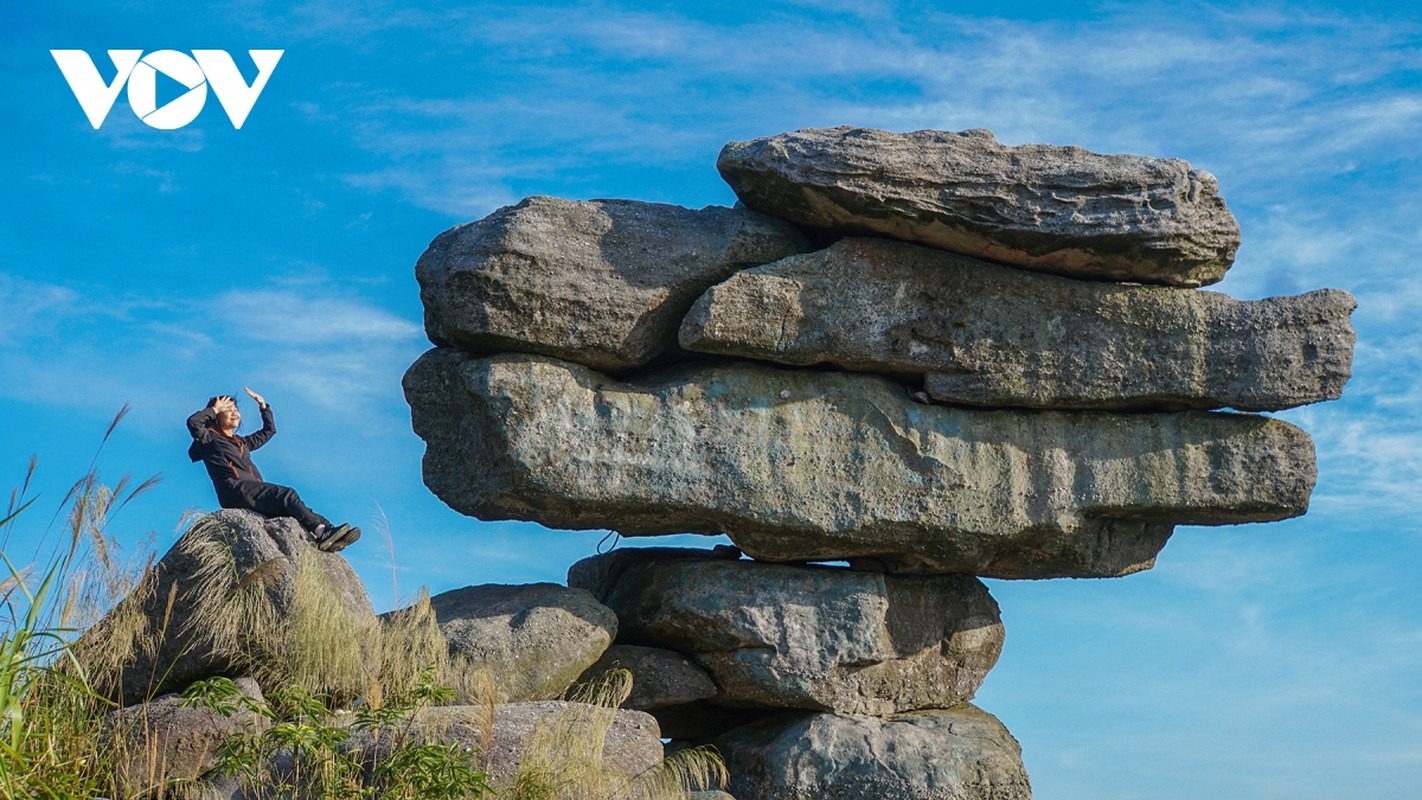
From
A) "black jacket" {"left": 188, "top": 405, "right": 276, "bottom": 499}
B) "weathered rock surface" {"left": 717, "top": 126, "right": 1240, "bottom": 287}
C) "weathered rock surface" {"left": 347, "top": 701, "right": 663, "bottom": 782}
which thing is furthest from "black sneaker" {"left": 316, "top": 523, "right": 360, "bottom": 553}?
"weathered rock surface" {"left": 717, "top": 126, "right": 1240, "bottom": 287}

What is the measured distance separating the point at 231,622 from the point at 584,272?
3.77m

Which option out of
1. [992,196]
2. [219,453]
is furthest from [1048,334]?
[219,453]

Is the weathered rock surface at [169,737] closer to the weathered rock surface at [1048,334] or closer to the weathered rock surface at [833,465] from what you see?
the weathered rock surface at [833,465]

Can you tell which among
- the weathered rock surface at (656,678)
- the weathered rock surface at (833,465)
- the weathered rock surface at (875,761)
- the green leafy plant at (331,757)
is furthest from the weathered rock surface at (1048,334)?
the green leafy plant at (331,757)

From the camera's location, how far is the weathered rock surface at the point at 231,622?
1030cm

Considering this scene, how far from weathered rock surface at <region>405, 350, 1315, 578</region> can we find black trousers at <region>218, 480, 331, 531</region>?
127cm

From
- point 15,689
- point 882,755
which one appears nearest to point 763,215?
point 882,755

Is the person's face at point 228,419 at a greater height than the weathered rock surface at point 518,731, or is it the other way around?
the person's face at point 228,419

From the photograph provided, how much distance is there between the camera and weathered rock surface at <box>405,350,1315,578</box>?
39.0ft

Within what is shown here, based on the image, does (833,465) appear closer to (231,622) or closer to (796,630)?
(796,630)

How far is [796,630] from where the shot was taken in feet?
40.5

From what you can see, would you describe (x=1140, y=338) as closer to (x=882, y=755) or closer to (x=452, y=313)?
(x=882, y=755)

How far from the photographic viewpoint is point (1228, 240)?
505 inches

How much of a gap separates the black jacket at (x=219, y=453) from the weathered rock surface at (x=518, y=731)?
2828 millimetres
